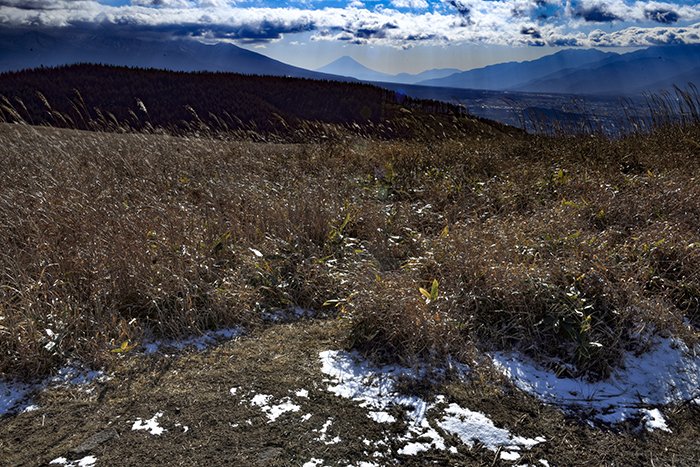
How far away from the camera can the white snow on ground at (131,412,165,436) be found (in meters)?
2.49

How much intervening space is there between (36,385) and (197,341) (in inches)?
37.5

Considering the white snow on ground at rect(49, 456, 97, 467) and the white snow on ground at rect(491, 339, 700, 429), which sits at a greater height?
the white snow on ground at rect(491, 339, 700, 429)

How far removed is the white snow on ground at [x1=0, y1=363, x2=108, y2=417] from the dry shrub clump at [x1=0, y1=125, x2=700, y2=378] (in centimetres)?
9

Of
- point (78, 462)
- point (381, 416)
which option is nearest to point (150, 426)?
point (78, 462)

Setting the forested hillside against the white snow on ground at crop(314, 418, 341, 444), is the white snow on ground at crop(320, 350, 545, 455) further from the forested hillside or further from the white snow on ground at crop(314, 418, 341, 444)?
the forested hillside

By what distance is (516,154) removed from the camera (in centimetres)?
834

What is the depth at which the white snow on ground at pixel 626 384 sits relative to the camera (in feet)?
9.14

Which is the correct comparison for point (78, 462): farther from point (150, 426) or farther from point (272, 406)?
point (272, 406)

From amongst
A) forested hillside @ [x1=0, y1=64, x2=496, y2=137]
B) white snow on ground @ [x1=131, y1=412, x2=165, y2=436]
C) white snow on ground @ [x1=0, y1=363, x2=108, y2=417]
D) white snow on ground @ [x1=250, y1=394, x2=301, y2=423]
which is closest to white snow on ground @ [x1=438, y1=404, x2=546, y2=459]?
white snow on ground @ [x1=250, y1=394, x2=301, y2=423]

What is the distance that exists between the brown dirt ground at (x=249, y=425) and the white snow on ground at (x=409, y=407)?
0.06 meters

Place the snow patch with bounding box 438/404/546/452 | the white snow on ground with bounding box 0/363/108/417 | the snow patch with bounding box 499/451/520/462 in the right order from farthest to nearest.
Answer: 1. the white snow on ground with bounding box 0/363/108/417
2. the snow patch with bounding box 438/404/546/452
3. the snow patch with bounding box 499/451/520/462

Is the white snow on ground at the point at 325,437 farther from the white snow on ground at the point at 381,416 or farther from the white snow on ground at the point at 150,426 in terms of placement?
the white snow on ground at the point at 150,426

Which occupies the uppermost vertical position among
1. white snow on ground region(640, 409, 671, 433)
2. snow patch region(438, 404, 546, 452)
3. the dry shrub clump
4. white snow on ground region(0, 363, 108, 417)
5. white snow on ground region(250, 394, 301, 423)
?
the dry shrub clump

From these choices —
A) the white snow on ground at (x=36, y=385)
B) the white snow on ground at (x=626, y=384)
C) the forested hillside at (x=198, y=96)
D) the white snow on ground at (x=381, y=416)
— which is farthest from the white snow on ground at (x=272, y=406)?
the forested hillside at (x=198, y=96)
